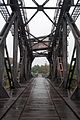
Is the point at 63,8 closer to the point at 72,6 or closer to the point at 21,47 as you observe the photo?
the point at 72,6

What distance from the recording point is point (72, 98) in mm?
9133

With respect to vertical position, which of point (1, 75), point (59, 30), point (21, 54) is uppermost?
point (59, 30)

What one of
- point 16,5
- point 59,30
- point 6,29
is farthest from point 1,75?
point 59,30

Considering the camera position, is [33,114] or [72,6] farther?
[72,6]

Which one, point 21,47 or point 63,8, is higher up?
point 63,8

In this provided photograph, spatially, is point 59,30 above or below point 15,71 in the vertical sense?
above

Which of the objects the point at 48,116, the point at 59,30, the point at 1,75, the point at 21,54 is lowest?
the point at 48,116

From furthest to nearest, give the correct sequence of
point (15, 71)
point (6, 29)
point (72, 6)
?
point (15, 71), point (72, 6), point (6, 29)

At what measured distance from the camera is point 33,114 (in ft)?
21.6

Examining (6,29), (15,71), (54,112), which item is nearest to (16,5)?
(6,29)

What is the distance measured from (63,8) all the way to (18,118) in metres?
9.63

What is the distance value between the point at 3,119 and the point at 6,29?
6488 millimetres

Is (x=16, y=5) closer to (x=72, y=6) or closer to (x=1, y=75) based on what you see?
(x=72, y=6)

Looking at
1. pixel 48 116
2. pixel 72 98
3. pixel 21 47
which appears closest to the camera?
pixel 48 116
